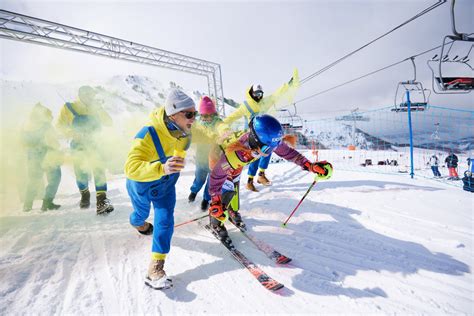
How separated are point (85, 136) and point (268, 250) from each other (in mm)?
3991

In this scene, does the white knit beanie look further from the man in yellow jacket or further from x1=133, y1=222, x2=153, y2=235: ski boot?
x1=133, y1=222, x2=153, y2=235: ski boot

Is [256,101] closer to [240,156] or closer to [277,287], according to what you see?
Result: [240,156]

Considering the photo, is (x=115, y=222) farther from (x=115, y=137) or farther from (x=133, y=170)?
(x=115, y=137)

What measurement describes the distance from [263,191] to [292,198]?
0.84 meters

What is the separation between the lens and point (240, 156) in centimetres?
258

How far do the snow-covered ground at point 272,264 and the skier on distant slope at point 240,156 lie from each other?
2.04 ft

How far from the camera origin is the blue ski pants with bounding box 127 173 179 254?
2143 millimetres

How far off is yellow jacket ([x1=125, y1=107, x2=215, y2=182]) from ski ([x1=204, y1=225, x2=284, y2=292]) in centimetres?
137

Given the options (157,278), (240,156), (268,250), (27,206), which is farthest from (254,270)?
(27,206)

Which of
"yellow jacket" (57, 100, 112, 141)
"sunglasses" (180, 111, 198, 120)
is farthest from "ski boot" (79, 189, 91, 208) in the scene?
"sunglasses" (180, 111, 198, 120)

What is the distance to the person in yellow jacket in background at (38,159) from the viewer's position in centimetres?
421

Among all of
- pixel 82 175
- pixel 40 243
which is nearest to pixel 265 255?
pixel 40 243

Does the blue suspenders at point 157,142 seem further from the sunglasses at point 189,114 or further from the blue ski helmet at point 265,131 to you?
the blue ski helmet at point 265,131

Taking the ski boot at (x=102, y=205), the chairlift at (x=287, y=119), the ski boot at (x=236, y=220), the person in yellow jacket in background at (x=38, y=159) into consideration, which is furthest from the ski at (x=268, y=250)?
the chairlift at (x=287, y=119)
